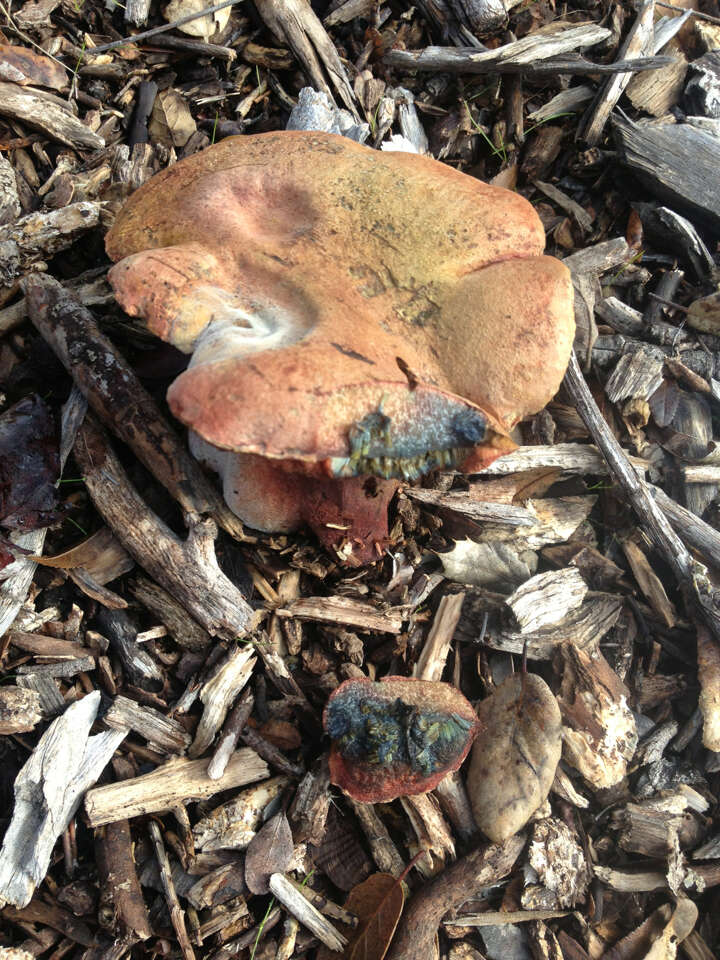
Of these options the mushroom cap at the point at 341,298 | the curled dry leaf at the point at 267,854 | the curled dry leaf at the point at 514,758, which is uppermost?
the mushroom cap at the point at 341,298

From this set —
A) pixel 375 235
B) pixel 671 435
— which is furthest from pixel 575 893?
pixel 375 235

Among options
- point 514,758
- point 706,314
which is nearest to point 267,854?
point 514,758

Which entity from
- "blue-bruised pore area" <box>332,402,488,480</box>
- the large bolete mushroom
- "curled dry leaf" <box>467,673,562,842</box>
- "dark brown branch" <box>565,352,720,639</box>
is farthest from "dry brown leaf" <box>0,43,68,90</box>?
"curled dry leaf" <box>467,673,562,842</box>

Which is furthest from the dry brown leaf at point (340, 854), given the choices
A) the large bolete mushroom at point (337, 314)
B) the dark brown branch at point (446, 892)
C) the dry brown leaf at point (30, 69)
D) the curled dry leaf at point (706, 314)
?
the dry brown leaf at point (30, 69)

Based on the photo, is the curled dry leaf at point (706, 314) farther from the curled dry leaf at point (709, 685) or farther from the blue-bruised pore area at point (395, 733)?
the blue-bruised pore area at point (395, 733)

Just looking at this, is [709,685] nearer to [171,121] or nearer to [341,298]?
[341,298]

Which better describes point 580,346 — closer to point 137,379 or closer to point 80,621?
point 137,379

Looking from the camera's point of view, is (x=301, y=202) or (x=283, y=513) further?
(x=283, y=513)
